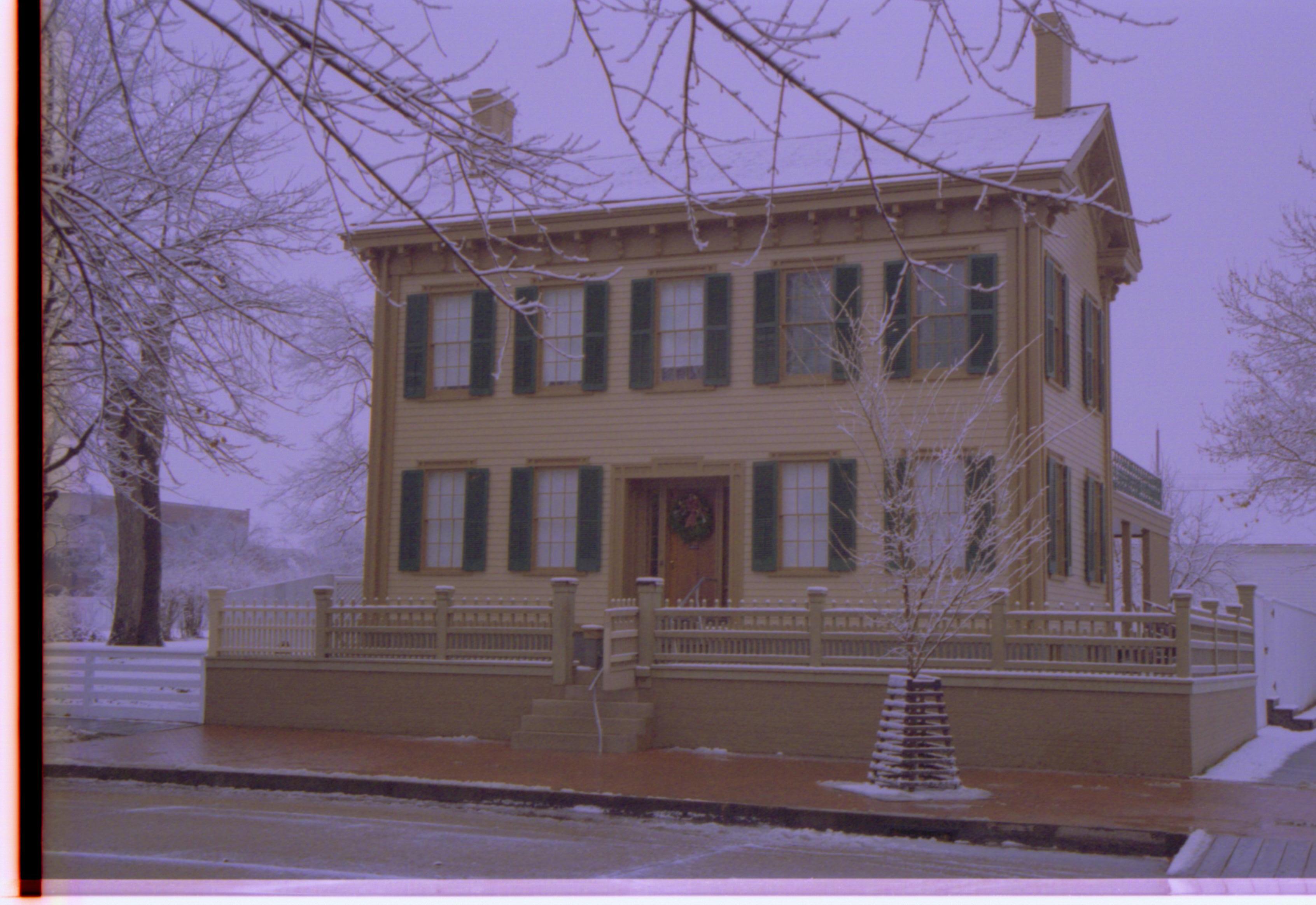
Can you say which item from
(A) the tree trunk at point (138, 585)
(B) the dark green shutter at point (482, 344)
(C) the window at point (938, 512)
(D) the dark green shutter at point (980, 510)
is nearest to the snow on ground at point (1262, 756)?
(D) the dark green shutter at point (980, 510)

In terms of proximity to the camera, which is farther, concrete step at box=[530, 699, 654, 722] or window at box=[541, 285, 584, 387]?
window at box=[541, 285, 584, 387]

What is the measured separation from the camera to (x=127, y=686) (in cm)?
1661

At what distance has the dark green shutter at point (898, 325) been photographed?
1554 cm

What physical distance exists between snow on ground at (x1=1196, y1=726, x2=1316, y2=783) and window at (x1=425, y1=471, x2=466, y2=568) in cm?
972

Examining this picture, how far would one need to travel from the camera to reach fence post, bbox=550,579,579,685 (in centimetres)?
1432

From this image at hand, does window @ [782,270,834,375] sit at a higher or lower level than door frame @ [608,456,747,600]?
higher

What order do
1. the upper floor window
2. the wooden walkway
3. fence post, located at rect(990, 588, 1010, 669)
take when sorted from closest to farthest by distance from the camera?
the wooden walkway
fence post, located at rect(990, 588, 1010, 669)
the upper floor window

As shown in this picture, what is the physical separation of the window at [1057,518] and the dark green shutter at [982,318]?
59.5 inches

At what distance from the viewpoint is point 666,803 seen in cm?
1005

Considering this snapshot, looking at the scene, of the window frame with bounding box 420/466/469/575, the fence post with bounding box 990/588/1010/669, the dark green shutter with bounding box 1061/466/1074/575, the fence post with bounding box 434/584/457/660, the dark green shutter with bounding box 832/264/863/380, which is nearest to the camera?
the fence post with bounding box 990/588/1010/669

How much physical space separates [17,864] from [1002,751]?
913cm

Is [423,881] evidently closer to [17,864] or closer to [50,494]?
[17,864]

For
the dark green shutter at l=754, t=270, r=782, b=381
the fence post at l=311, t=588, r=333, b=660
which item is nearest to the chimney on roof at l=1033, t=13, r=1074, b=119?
the dark green shutter at l=754, t=270, r=782, b=381

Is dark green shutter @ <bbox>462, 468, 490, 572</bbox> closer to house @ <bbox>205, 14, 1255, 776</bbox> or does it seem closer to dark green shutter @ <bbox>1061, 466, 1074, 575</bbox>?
house @ <bbox>205, 14, 1255, 776</bbox>
